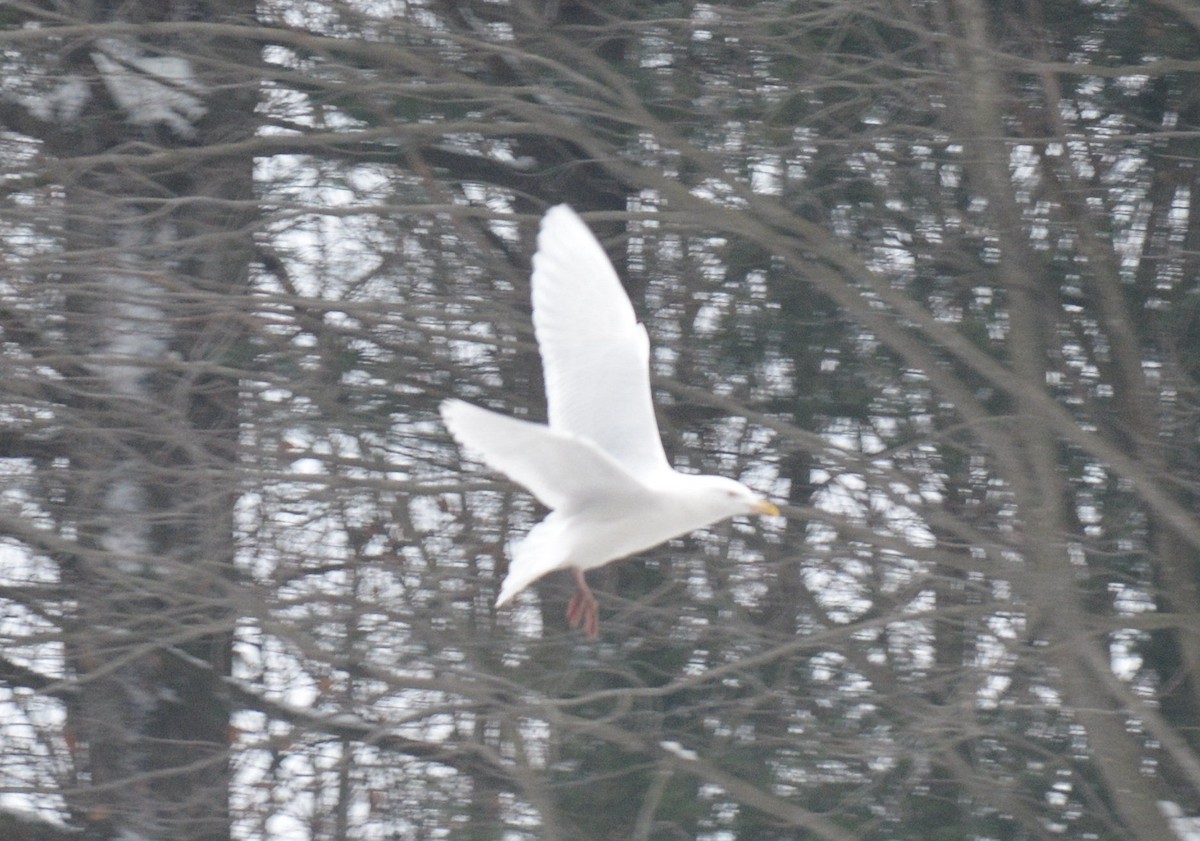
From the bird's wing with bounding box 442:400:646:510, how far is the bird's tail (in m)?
Result: 0.06

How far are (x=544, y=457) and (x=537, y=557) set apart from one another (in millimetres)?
372

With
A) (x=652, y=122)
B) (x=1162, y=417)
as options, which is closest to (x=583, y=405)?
(x=652, y=122)

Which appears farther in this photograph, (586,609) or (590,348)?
(586,609)

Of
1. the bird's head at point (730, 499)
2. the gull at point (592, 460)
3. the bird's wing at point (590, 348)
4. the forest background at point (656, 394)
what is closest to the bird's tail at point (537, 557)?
the gull at point (592, 460)

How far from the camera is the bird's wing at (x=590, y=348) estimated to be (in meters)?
3.97

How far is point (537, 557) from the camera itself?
3820mm

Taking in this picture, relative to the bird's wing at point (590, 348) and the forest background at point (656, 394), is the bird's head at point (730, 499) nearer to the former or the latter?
the bird's wing at point (590, 348)

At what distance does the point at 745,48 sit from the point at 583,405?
193 cm

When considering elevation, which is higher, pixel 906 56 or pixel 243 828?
pixel 906 56

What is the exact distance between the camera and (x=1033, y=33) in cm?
543

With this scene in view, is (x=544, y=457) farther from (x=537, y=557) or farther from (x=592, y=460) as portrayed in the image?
(x=537, y=557)

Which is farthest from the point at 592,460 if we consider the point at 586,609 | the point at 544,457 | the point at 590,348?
the point at 586,609

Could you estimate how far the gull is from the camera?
371 centimetres

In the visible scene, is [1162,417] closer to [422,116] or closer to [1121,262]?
[1121,262]
